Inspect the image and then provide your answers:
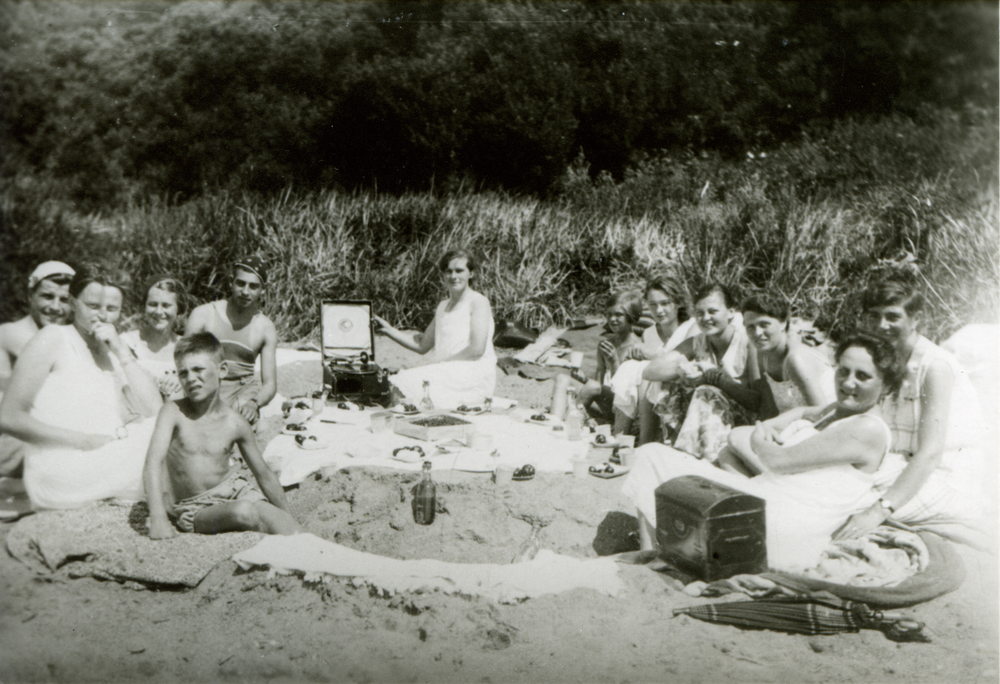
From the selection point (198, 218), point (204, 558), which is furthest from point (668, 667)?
point (198, 218)

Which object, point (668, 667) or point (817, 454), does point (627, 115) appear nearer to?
point (817, 454)

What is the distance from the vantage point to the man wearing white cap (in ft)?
11.9

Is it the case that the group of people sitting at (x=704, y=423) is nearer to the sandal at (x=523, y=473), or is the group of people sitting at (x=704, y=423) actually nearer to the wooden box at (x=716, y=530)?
the wooden box at (x=716, y=530)

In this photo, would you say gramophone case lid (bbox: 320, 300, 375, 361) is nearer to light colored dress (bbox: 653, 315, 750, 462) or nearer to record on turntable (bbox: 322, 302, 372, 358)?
record on turntable (bbox: 322, 302, 372, 358)

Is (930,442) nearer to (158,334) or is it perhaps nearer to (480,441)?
(480,441)

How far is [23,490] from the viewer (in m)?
3.65

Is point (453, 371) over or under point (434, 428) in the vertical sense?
over

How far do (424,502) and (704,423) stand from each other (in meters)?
1.51

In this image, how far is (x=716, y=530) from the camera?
3.10 m

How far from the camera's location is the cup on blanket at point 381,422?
15.5ft

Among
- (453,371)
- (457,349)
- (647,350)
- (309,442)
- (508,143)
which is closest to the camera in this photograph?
(309,442)

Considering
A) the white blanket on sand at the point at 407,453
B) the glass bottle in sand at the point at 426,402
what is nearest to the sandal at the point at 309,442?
the white blanket on sand at the point at 407,453

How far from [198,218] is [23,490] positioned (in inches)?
157

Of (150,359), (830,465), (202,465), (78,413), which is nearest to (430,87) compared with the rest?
(150,359)
